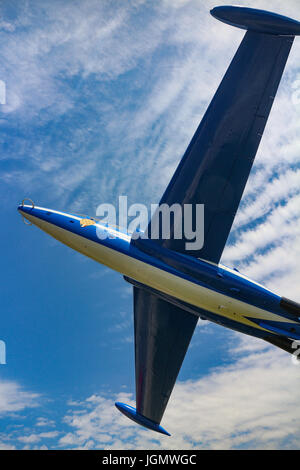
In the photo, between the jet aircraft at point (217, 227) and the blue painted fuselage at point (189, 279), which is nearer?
the jet aircraft at point (217, 227)

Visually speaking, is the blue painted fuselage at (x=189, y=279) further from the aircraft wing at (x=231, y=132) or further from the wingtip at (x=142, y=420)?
the wingtip at (x=142, y=420)

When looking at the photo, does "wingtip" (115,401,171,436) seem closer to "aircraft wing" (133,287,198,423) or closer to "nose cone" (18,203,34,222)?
"aircraft wing" (133,287,198,423)

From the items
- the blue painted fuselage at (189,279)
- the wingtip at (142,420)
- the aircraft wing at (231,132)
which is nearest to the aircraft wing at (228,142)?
the aircraft wing at (231,132)

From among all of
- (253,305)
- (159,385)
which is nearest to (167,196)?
(253,305)

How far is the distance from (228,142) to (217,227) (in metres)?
4.48

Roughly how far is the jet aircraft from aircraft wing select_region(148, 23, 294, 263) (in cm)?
4

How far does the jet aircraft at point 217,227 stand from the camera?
16.5 meters

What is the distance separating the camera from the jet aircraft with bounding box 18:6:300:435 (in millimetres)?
16469

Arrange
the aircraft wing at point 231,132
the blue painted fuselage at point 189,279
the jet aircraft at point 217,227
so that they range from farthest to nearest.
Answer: the blue painted fuselage at point 189,279 < the jet aircraft at point 217,227 < the aircraft wing at point 231,132

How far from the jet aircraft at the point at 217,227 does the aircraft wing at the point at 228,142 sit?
44mm

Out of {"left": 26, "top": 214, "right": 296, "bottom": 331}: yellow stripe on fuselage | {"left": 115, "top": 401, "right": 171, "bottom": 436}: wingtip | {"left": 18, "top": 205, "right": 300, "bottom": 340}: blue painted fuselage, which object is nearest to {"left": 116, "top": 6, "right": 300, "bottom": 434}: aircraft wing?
{"left": 18, "top": 205, "right": 300, "bottom": 340}: blue painted fuselage

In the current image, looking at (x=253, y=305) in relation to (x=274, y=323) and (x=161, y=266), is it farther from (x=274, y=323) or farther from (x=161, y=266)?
(x=161, y=266)

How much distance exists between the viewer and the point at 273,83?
16172 millimetres

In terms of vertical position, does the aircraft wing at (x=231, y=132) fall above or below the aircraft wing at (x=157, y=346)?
above
